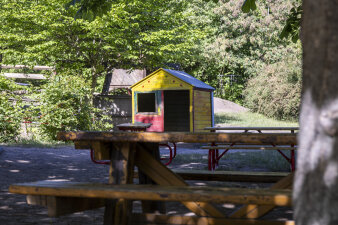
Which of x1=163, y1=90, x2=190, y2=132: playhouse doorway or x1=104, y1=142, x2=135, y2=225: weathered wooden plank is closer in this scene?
x1=104, y1=142, x2=135, y2=225: weathered wooden plank

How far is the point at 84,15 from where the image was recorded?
22.9 ft

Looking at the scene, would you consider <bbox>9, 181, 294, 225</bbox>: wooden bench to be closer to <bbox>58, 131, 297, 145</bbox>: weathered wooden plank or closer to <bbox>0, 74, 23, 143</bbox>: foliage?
<bbox>58, 131, 297, 145</bbox>: weathered wooden plank

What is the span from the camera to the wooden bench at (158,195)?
9.52 ft

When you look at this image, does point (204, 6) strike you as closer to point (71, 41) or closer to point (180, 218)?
point (71, 41)

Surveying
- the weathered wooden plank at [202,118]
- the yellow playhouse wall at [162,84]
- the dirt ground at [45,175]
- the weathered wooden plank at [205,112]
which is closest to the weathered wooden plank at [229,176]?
the dirt ground at [45,175]

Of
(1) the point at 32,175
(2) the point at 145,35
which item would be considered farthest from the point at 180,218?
(2) the point at 145,35

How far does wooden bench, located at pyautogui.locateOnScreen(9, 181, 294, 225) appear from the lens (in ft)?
9.52

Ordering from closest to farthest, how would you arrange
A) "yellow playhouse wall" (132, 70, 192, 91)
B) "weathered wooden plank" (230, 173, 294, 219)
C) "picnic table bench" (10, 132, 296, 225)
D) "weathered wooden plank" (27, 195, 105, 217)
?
1. "picnic table bench" (10, 132, 296, 225)
2. "weathered wooden plank" (27, 195, 105, 217)
3. "weathered wooden plank" (230, 173, 294, 219)
4. "yellow playhouse wall" (132, 70, 192, 91)

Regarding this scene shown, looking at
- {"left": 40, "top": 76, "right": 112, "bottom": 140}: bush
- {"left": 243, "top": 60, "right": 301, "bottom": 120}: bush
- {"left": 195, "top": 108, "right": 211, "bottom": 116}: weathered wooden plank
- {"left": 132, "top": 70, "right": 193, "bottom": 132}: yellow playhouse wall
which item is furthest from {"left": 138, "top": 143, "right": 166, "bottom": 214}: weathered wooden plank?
{"left": 243, "top": 60, "right": 301, "bottom": 120}: bush

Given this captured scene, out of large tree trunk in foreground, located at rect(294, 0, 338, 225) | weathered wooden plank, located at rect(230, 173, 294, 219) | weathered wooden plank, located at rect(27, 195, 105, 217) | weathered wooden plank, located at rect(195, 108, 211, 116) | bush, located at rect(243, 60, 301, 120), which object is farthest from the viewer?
bush, located at rect(243, 60, 301, 120)

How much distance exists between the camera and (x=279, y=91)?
26844 mm

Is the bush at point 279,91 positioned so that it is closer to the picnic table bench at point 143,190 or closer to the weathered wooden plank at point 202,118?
the weathered wooden plank at point 202,118

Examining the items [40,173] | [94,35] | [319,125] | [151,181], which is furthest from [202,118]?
[319,125]

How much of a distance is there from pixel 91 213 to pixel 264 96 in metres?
24.0
